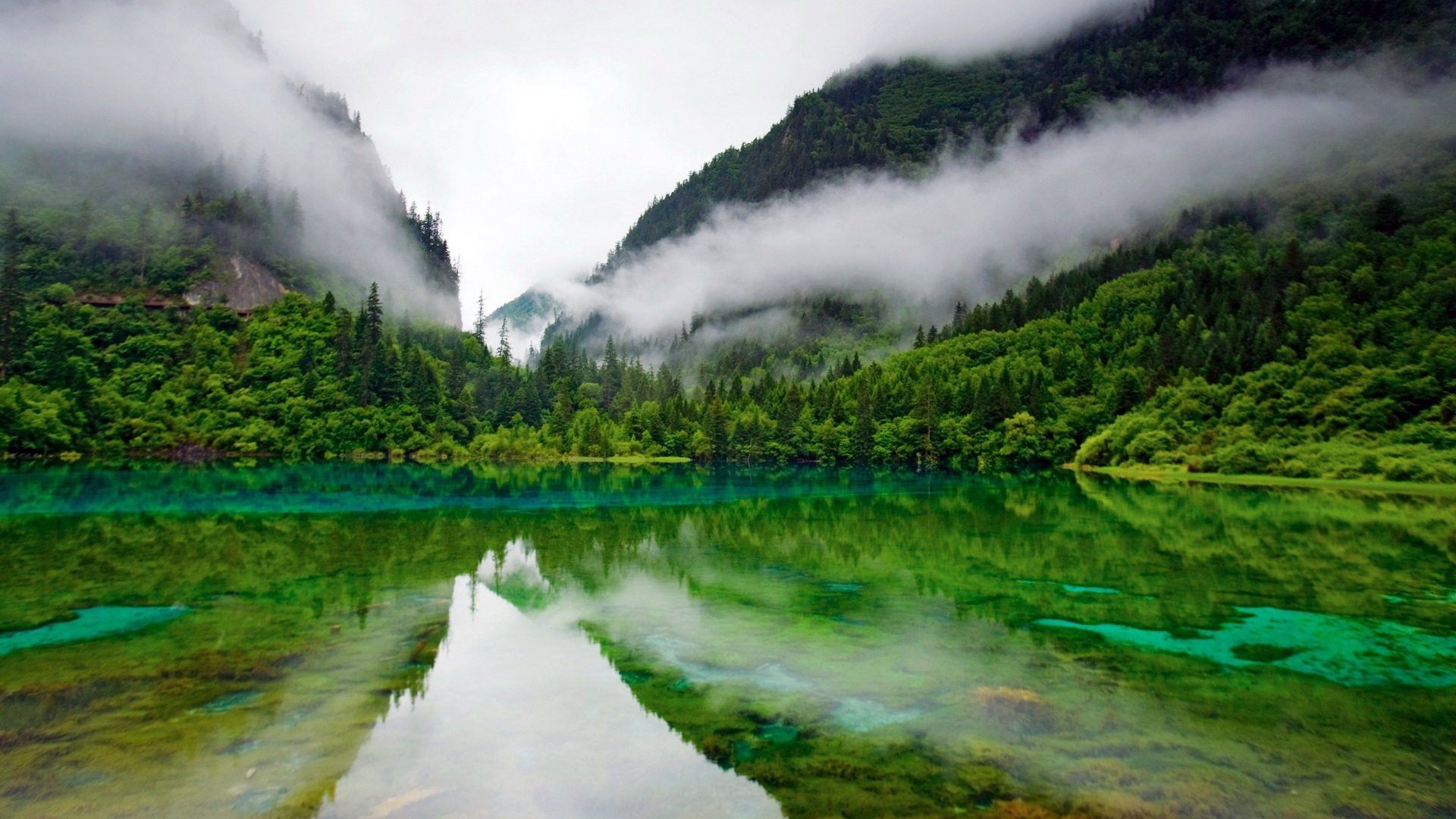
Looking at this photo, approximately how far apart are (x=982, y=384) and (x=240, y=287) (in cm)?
14388

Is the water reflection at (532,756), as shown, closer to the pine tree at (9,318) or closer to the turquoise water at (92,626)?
the turquoise water at (92,626)

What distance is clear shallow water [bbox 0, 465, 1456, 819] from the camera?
10906 mm

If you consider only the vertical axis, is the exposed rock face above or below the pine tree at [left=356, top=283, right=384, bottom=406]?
above

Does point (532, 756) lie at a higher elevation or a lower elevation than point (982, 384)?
lower

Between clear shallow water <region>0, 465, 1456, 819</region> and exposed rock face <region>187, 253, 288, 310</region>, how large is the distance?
121 metres

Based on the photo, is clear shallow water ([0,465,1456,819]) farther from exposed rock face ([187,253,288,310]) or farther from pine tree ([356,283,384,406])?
exposed rock face ([187,253,288,310])

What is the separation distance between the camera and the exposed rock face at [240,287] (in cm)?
13825

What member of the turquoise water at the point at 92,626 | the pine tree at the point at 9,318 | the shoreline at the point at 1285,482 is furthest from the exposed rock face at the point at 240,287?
the shoreline at the point at 1285,482

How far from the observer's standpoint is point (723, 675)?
656 inches

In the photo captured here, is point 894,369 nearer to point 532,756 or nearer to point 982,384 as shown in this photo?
point 982,384

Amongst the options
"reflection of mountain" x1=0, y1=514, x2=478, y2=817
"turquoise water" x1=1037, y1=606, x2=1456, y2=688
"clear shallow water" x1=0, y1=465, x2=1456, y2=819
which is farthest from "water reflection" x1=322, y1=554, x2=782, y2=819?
"turquoise water" x1=1037, y1=606, x2=1456, y2=688

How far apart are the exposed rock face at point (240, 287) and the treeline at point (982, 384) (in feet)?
19.5

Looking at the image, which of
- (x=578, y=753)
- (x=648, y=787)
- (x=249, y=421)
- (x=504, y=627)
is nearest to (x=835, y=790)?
(x=648, y=787)

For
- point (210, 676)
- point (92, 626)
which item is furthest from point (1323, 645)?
point (92, 626)
